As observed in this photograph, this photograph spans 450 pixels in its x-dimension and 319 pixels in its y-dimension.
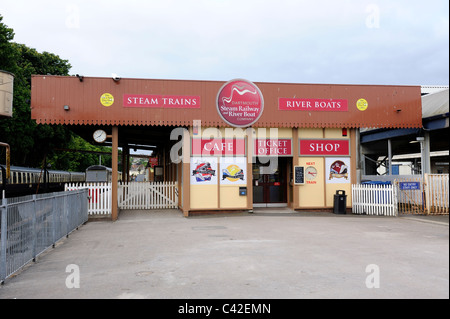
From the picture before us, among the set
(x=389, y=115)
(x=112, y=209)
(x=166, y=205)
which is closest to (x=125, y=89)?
(x=112, y=209)

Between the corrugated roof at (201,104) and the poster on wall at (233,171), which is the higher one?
the corrugated roof at (201,104)

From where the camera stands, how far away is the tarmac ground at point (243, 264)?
518 centimetres

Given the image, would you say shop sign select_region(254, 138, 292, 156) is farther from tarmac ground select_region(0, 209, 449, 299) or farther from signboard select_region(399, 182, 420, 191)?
signboard select_region(399, 182, 420, 191)

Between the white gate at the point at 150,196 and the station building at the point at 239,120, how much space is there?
3.01m

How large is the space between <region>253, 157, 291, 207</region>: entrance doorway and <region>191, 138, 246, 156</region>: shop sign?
2.20 meters

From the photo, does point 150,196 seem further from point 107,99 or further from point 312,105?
point 312,105

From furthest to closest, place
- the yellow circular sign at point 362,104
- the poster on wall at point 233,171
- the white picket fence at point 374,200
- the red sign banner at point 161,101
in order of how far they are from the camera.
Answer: the yellow circular sign at point 362,104
the poster on wall at point 233,171
the white picket fence at point 374,200
the red sign banner at point 161,101

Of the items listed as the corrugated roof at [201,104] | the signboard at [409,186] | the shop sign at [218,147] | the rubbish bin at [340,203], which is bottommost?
the rubbish bin at [340,203]

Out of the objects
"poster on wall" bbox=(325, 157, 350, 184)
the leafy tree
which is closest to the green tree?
the leafy tree

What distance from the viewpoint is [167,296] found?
496 centimetres

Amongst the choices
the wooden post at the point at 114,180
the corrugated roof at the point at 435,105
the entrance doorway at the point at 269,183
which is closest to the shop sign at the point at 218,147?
the entrance doorway at the point at 269,183

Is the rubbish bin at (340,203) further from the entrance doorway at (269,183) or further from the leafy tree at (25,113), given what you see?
the leafy tree at (25,113)

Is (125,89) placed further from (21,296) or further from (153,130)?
(21,296)

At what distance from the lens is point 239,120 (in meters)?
15.6
